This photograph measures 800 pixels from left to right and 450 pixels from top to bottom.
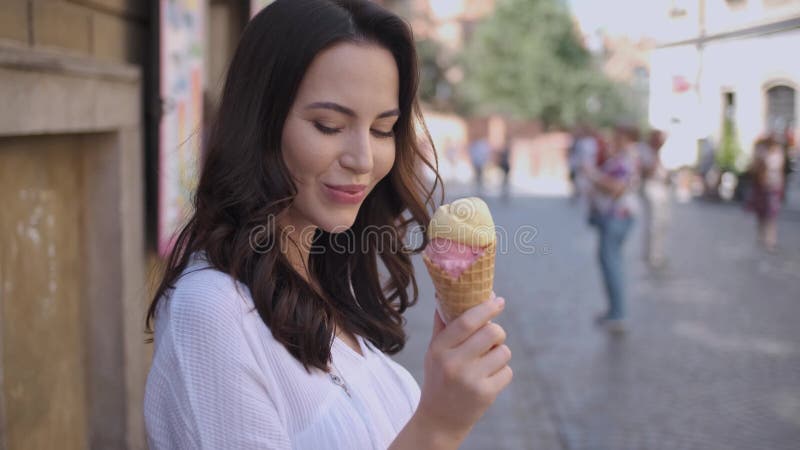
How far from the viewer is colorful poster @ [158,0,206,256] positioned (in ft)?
14.6

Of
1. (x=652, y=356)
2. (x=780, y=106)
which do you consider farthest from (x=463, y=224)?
(x=780, y=106)

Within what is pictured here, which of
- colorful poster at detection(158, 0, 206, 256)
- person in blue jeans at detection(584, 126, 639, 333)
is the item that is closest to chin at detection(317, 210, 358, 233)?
colorful poster at detection(158, 0, 206, 256)

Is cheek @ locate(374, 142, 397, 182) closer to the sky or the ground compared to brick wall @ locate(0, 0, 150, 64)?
closer to the ground

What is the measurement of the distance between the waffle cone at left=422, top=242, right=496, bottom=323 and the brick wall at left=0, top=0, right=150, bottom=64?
1.97 meters

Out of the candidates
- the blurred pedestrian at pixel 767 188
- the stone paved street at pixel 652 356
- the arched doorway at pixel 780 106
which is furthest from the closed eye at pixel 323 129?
the arched doorway at pixel 780 106

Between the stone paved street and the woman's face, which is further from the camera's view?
the stone paved street

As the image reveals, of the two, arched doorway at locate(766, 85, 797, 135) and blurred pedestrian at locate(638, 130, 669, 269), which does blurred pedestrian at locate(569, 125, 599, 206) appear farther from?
arched doorway at locate(766, 85, 797, 135)

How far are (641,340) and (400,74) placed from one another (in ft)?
21.0

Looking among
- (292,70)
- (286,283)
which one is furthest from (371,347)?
(292,70)

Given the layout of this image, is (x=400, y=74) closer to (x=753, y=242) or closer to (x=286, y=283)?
(x=286, y=283)

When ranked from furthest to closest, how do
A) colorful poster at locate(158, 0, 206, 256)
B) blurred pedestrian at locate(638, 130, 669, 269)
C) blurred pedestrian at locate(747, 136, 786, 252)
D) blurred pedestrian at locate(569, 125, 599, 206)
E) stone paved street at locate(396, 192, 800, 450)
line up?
blurred pedestrian at locate(569, 125, 599, 206)
blurred pedestrian at locate(747, 136, 786, 252)
blurred pedestrian at locate(638, 130, 669, 269)
stone paved street at locate(396, 192, 800, 450)
colorful poster at locate(158, 0, 206, 256)

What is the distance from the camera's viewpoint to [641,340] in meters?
7.68

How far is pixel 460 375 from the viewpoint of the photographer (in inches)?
56.0

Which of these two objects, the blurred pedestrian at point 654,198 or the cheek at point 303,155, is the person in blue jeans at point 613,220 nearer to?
the blurred pedestrian at point 654,198
